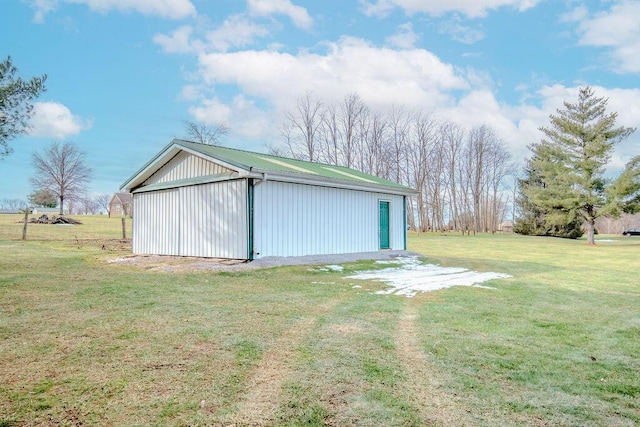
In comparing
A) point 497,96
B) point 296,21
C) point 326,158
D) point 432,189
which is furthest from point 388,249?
point 432,189

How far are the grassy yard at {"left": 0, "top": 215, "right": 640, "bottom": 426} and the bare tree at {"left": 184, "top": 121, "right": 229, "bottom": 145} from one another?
31832mm

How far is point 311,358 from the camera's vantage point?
362cm

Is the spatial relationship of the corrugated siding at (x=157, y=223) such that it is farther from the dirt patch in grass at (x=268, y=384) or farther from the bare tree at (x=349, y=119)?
the bare tree at (x=349, y=119)

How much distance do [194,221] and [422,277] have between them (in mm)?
6796

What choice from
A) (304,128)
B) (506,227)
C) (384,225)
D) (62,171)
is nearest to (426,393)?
(384,225)

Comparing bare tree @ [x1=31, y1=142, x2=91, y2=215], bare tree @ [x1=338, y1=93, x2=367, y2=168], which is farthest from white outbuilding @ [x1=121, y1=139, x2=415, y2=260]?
bare tree @ [x1=31, y1=142, x2=91, y2=215]

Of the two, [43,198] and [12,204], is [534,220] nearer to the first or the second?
[43,198]

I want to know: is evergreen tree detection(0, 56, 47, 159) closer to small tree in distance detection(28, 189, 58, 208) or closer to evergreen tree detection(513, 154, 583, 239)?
evergreen tree detection(513, 154, 583, 239)

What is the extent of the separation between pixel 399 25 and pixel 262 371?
56.0 ft

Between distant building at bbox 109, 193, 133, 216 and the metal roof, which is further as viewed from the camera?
distant building at bbox 109, 193, 133, 216

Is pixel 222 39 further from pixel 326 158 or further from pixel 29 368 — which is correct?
pixel 326 158

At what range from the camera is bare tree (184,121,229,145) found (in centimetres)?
3725

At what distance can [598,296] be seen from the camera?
728 centimetres

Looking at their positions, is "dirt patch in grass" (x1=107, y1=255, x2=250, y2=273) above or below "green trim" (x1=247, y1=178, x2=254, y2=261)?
below
